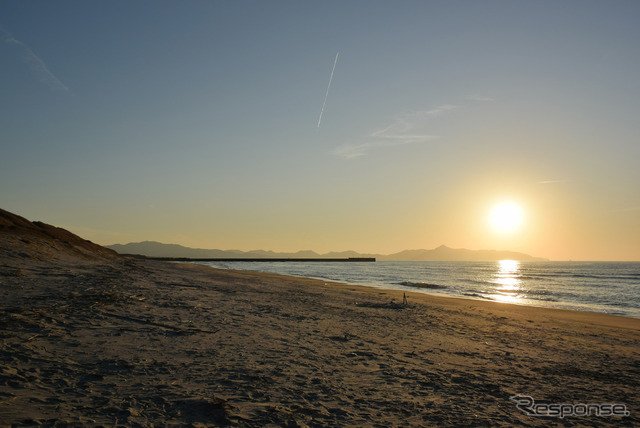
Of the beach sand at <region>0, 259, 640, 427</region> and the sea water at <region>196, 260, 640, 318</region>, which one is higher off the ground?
the beach sand at <region>0, 259, 640, 427</region>

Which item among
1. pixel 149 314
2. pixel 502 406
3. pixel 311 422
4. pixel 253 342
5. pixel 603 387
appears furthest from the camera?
pixel 149 314

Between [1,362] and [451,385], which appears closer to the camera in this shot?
[1,362]

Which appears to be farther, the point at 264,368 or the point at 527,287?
the point at 527,287

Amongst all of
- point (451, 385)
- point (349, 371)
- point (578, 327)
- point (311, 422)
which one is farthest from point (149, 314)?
point (578, 327)

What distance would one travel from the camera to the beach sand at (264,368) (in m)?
4.80

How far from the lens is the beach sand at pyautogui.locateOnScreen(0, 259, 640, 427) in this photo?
4805 mm

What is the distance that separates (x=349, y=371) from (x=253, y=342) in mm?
2626

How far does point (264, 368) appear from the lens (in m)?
6.75

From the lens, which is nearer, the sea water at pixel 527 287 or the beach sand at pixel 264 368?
the beach sand at pixel 264 368

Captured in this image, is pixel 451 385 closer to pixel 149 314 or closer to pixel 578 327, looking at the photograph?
pixel 149 314

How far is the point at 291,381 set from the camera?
625cm

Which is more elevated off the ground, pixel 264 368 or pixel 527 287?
pixel 264 368

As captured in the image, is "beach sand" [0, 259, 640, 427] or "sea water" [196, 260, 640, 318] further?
"sea water" [196, 260, 640, 318]

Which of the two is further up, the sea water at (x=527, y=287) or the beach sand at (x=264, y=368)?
the beach sand at (x=264, y=368)
